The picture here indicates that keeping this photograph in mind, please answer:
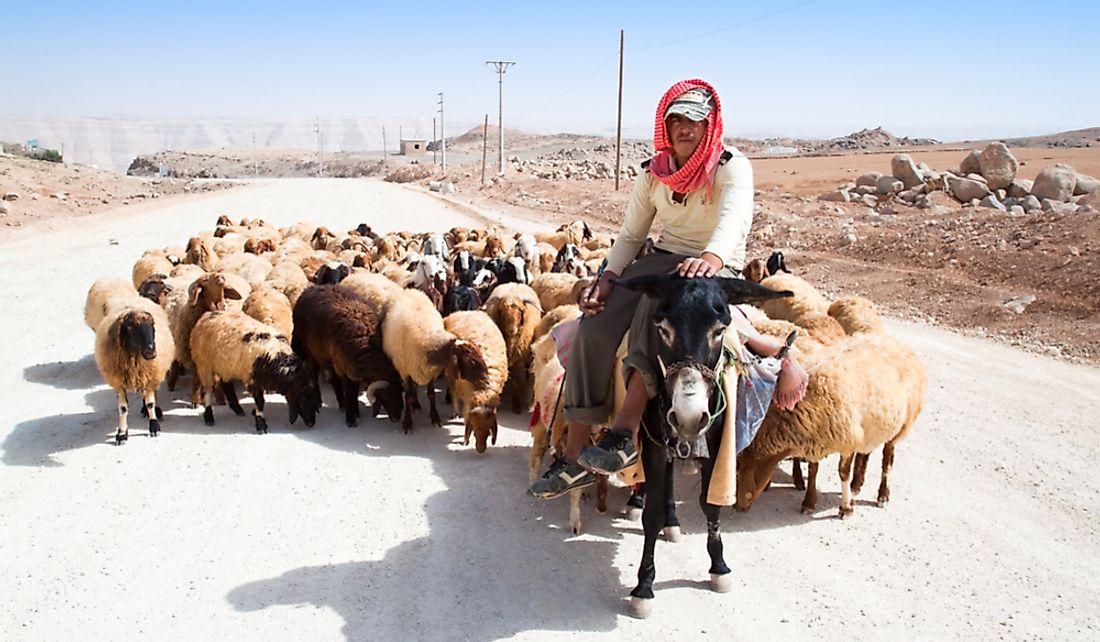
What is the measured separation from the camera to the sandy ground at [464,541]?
462 centimetres

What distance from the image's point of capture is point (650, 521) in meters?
4.69

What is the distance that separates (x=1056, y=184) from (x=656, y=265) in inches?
1013

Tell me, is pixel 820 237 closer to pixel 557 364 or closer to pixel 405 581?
pixel 557 364

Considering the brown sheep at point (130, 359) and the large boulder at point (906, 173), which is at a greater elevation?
the large boulder at point (906, 173)

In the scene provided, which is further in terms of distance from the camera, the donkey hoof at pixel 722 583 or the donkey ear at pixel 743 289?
the donkey hoof at pixel 722 583

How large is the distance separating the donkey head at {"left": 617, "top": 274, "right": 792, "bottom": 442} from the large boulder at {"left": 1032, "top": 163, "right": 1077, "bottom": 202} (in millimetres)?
25528

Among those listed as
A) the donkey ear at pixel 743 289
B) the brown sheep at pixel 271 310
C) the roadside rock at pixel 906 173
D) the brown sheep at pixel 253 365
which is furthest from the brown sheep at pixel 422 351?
the roadside rock at pixel 906 173

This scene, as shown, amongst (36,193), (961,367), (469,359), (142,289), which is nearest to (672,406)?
(469,359)

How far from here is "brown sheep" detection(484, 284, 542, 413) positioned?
28.0 ft

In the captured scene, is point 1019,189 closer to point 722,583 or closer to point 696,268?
point 722,583

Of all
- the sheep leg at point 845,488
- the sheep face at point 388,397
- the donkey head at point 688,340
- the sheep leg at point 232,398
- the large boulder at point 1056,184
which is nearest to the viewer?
the donkey head at point 688,340

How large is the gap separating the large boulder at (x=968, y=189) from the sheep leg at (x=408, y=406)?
2452 centimetres

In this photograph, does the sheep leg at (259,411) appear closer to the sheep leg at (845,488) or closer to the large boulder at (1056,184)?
the sheep leg at (845,488)

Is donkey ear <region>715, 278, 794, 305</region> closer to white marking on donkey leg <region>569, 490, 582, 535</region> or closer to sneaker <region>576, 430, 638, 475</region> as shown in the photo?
sneaker <region>576, 430, 638, 475</region>
